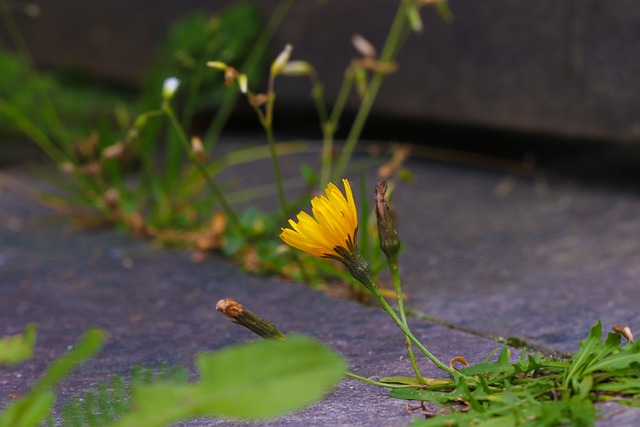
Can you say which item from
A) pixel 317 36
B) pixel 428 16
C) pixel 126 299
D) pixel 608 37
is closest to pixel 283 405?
pixel 126 299

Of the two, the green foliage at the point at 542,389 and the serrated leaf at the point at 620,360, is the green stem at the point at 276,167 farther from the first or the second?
the serrated leaf at the point at 620,360

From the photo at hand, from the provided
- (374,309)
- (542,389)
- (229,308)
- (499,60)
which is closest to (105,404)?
(229,308)

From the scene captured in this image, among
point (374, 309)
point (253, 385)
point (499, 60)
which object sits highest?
point (499, 60)

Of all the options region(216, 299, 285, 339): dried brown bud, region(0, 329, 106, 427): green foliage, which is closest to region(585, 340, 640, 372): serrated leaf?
region(216, 299, 285, 339): dried brown bud

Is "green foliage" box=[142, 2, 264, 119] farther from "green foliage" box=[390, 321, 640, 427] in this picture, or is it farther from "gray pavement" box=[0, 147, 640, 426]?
"green foliage" box=[390, 321, 640, 427]

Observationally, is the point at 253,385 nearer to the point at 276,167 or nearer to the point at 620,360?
the point at 620,360

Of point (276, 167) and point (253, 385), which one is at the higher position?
point (276, 167)

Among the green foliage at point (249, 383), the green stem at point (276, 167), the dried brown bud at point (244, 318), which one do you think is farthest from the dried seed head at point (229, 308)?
the green stem at point (276, 167)
